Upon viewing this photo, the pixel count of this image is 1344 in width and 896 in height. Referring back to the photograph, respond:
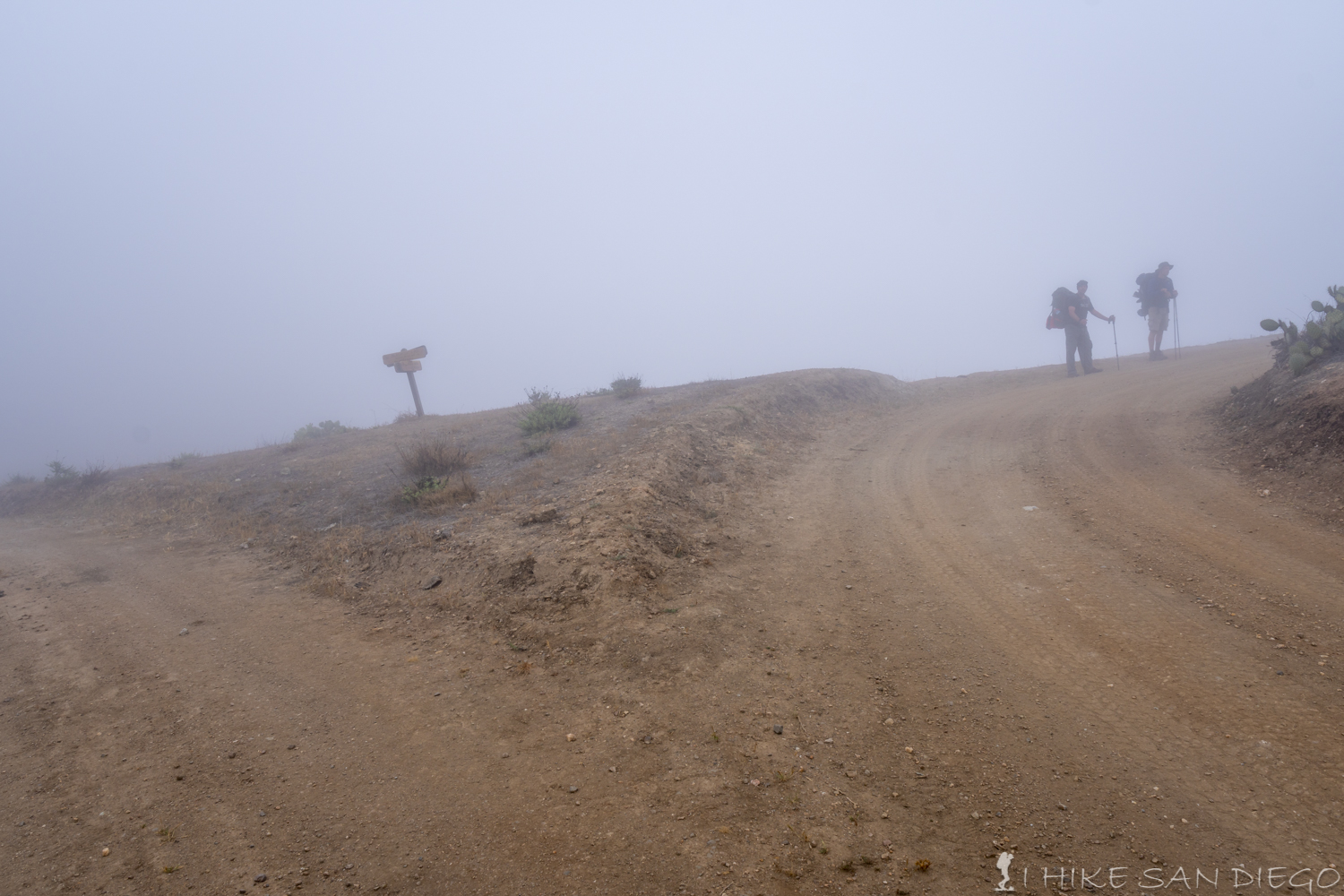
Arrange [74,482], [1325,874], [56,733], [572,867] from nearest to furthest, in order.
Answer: [1325,874] → [572,867] → [56,733] → [74,482]

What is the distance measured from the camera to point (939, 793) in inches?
142

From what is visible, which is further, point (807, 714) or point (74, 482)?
point (74, 482)

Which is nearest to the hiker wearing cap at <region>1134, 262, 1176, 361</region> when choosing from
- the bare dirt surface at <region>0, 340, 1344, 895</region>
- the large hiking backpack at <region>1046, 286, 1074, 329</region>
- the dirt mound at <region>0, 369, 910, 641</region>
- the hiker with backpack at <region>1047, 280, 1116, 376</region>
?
the hiker with backpack at <region>1047, 280, 1116, 376</region>

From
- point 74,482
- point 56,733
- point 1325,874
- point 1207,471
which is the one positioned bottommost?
point 1325,874

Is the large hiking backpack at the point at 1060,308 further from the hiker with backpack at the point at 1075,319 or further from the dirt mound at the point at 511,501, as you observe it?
the dirt mound at the point at 511,501

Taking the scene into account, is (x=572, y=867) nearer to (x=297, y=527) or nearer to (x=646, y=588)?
(x=646, y=588)

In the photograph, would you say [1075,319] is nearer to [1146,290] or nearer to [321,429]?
[1146,290]

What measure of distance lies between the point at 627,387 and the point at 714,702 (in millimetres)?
13454

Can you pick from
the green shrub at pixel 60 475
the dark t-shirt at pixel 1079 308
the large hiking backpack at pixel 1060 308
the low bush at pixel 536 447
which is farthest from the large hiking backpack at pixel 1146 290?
the green shrub at pixel 60 475

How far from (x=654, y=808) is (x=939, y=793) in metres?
1.58

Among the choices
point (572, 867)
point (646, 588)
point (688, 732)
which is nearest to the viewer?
point (572, 867)

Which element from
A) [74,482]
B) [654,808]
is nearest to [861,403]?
[654,808]

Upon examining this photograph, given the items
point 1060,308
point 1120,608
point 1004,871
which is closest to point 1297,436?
point 1120,608

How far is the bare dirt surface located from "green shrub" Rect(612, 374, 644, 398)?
8.57m
